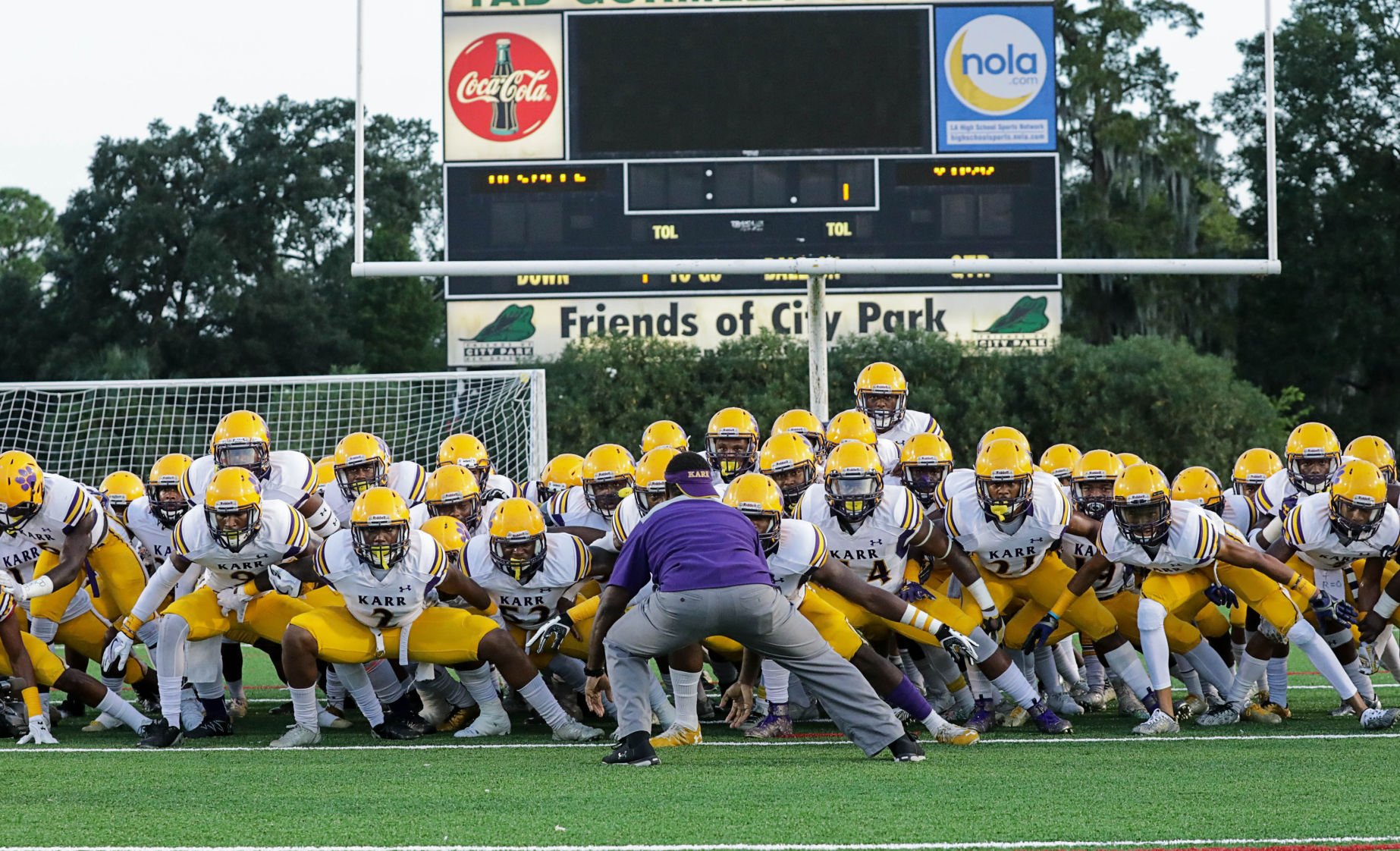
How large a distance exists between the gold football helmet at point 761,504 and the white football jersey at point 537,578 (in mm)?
959

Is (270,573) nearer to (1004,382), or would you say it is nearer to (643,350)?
(643,350)

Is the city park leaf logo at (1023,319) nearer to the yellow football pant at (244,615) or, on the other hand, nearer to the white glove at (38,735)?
the yellow football pant at (244,615)

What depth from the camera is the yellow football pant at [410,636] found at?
23.2 ft

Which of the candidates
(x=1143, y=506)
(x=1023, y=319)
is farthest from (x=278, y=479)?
(x=1023, y=319)

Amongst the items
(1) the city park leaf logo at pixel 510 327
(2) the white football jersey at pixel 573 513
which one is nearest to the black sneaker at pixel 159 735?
(2) the white football jersey at pixel 573 513

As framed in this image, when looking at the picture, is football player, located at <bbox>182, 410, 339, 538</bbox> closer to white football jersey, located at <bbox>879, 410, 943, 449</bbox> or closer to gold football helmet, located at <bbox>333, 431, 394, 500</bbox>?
gold football helmet, located at <bbox>333, 431, 394, 500</bbox>

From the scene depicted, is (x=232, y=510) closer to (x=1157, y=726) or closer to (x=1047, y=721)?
(x=1047, y=721)

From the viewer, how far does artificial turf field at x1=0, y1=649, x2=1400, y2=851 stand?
4.76 m

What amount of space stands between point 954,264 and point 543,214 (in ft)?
21.0

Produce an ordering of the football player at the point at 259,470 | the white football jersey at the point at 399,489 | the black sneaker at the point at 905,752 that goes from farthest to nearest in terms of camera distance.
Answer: the white football jersey at the point at 399,489, the football player at the point at 259,470, the black sneaker at the point at 905,752

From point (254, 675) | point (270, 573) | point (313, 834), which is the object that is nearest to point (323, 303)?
point (254, 675)

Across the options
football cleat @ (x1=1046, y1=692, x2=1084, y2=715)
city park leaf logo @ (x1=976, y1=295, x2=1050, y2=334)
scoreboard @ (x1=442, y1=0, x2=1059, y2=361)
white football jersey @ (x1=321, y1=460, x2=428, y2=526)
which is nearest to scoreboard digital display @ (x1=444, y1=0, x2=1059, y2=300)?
scoreboard @ (x1=442, y1=0, x2=1059, y2=361)

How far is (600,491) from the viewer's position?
8.11 metres

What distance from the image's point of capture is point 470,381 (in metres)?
14.8
